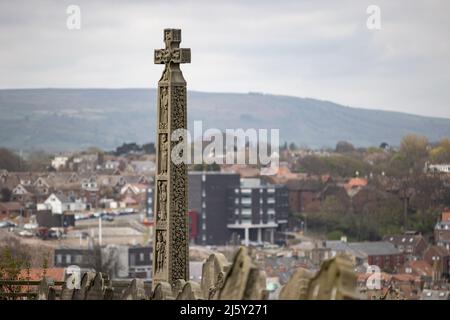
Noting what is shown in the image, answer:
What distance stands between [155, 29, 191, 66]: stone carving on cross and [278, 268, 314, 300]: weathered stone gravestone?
1120 cm

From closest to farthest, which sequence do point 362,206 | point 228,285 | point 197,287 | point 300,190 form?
point 228,285
point 197,287
point 362,206
point 300,190

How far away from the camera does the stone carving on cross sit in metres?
27.5

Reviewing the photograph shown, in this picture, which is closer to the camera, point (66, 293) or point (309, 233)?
point (66, 293)

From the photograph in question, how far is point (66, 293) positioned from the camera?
782 inches

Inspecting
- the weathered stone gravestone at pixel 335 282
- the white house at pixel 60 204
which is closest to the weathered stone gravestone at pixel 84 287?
the weathered stone gravestone at pixel 335 282

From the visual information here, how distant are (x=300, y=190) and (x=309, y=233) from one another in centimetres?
1541

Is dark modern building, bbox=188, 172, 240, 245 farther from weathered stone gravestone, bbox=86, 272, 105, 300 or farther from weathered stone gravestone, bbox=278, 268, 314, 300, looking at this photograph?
weathered stone gravestone, bbox=278, 268, 314, 300

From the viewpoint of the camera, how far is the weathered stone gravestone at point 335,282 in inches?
582

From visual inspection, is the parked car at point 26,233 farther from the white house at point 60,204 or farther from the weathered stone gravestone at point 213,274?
the weathered stone gravestone at point 213,274

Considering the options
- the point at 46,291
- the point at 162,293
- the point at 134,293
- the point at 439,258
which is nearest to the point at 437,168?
the point at 439,258

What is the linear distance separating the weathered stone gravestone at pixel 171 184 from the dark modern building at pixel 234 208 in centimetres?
13453

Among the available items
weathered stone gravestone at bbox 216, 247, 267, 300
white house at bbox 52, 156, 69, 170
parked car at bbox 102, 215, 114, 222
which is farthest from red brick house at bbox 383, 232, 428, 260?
weathered stone gravestone at bbox 216, 247, 267, 300

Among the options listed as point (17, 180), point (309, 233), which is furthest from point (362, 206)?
point (17, 180)
